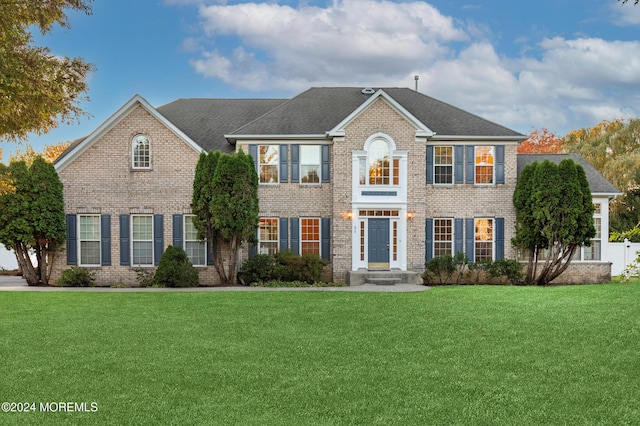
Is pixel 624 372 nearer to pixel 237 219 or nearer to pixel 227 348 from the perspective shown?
pixel 227 348

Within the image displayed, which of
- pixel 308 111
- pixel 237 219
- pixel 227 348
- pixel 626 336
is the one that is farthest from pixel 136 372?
pixel 308 111

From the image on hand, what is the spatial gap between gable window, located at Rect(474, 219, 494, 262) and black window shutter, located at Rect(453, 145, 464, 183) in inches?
69.0

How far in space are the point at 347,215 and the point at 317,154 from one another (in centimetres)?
262

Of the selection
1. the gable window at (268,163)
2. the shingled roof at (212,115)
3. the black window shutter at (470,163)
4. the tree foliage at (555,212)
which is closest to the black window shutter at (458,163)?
the black window shutter at (470,163)

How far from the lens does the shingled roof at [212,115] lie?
1006 inches

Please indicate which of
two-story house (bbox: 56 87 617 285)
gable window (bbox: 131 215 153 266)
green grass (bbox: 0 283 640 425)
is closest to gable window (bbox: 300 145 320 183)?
two-story house (bbox: 56 87 617 285)

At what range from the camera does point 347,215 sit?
75.3 feet

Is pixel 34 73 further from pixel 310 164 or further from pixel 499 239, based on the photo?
pixel 499 239

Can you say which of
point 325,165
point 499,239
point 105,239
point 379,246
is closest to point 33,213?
point 105,239

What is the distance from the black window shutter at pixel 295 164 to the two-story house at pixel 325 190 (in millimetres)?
54

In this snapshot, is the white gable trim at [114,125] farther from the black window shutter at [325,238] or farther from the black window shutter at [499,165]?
the black window shutter at [499,165]

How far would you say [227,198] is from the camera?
21.5 metres

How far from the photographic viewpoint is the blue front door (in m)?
23.2

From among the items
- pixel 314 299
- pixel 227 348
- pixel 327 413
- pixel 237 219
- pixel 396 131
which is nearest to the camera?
pixel 327 413
